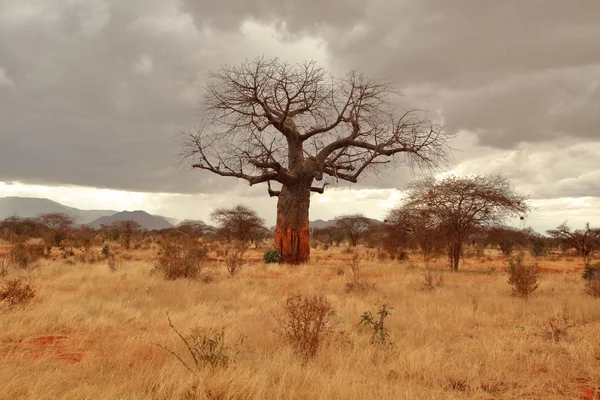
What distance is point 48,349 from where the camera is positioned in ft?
16.8

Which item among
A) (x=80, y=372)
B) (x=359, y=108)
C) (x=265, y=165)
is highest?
Result: (x=359, y=108)

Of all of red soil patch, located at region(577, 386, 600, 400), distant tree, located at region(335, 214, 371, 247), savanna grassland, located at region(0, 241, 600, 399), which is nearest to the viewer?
savanna grassland, located at region(0, 241, 600, 399)

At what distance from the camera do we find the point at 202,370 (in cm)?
389

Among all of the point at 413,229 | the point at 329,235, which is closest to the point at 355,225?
the point at 329,235

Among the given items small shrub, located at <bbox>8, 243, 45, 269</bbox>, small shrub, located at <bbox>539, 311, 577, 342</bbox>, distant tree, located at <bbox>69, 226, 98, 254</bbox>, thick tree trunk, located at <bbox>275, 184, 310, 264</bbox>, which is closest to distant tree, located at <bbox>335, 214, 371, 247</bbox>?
distant tree, located at <bbox>69, 226, 98, 254</bbox>

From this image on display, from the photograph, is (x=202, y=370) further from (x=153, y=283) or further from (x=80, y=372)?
(x=153, y=283)

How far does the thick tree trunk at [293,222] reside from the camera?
Result: 17766mm

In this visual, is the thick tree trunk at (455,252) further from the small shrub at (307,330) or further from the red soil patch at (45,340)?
the red soil patch at (45,340)

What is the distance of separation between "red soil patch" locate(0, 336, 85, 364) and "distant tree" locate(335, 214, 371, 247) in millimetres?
39366

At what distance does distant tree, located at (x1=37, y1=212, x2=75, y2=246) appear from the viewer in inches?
1243

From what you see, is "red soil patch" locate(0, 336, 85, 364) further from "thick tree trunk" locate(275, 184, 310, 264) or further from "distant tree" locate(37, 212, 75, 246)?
"distant tree" locate(37, 212, 75, 246)

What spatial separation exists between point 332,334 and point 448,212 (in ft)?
42.5

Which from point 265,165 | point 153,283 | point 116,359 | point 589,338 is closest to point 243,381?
point 116,359

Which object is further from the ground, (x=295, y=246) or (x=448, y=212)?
(x=448, y=212)
